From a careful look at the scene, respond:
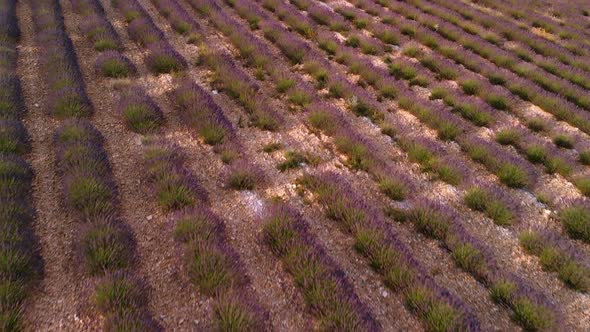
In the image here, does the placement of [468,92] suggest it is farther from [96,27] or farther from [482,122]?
[96,27]

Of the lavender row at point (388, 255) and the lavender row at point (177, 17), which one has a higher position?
the lavender row at point (388, 255)

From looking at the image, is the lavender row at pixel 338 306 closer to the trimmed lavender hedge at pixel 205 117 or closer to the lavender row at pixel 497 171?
the trimmed lavender hedge at pixel 205 117

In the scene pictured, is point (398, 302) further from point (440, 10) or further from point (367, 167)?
point (440, 10)

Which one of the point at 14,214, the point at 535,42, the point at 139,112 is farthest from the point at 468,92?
the point at 14,214

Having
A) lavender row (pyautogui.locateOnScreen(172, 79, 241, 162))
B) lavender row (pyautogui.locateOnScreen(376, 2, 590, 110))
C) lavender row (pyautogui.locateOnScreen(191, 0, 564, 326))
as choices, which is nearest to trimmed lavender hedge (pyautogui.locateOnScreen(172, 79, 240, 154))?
lavender row (pyautogui.locateOnScreen(172, 79, 241, 162))

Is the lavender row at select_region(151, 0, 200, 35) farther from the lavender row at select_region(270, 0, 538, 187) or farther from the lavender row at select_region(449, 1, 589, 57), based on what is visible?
the lavender row at select_region(449, 1, 589, 57)

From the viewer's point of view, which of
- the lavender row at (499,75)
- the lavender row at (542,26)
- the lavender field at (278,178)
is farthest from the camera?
the lavender row at (542,26)

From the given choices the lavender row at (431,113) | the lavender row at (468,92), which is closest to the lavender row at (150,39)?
the lavender row at (431,113)
